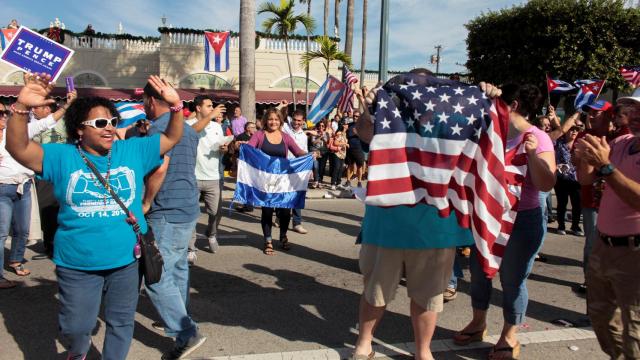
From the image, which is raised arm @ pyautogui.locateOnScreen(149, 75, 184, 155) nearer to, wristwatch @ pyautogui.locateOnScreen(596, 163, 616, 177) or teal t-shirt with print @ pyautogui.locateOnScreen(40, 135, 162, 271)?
teal t-shirt with print @ pyautogui.locateOnScreen(40, 135, 162, 271)

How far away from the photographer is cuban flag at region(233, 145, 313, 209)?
685 centimetres

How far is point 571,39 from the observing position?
22625 millimetres

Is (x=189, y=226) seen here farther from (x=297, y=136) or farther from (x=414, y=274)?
(x=297, y=136)

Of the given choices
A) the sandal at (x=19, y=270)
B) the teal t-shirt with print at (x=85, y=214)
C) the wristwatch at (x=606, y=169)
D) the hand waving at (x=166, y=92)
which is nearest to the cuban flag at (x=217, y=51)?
the sandal at (x=19, y=270)

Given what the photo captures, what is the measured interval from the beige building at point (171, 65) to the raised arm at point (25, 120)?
20.0m

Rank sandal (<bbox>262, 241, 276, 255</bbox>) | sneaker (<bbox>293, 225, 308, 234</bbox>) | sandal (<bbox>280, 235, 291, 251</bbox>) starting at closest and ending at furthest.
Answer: sandal (<bbox>262, 241, 276, 255</bbox>)
sandal (<bbox>280, 235, 291, 251</bbox>)
sneaker (<bbox>293, 225, 308, 234</bbox>)

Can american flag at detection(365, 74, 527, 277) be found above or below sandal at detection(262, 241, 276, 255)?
above

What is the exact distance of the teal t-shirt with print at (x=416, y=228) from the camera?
119 inches

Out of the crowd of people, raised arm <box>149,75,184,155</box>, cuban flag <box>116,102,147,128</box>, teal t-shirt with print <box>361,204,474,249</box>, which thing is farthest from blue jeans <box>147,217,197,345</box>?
cuban flag <box>116,102,147,128</box>

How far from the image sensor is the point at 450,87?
2967 mm

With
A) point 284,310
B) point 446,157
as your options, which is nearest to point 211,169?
point 284,310

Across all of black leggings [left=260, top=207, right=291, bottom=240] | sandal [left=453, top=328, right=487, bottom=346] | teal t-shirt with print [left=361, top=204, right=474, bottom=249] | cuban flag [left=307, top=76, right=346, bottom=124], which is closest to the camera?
teal t-shirt with print [left=361, top=204, right=474, bottom=249]

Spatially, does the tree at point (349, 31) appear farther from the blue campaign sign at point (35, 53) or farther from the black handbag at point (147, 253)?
the black handbag at point (147, 253)

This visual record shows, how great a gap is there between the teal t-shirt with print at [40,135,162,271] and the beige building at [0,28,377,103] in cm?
1993
